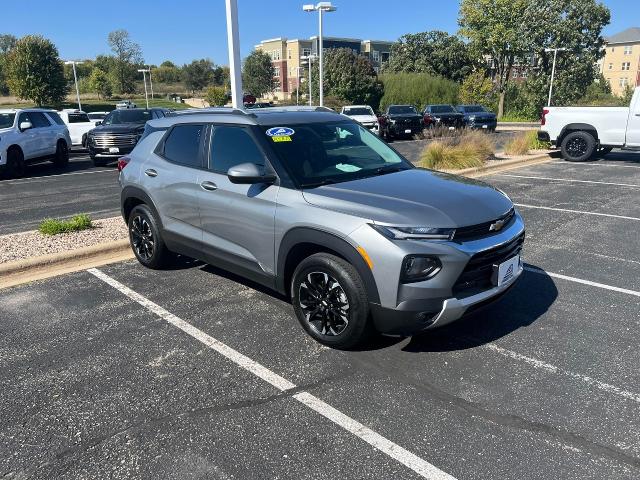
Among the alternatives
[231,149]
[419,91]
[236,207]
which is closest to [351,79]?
[419,91]

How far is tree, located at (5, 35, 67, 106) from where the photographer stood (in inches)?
2015

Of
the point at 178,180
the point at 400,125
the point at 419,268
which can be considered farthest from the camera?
the point at 400,125

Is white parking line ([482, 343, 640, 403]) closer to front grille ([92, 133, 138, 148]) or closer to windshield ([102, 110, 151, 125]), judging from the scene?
front grille ([92, 133, 138, 148])

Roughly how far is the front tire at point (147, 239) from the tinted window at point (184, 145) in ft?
2.37

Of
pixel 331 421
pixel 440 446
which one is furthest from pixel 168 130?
pixel 440 446

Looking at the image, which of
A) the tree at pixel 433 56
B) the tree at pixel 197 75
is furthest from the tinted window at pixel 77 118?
the tree at pixel 197 75

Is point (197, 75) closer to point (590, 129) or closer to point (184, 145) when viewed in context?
point (590, 129)

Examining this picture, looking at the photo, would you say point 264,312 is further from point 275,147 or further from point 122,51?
point 122,51

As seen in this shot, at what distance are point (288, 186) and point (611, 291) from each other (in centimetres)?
343

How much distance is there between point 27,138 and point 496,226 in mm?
14134

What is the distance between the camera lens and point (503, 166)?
13961 millimetres

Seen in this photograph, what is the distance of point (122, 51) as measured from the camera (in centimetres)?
7912

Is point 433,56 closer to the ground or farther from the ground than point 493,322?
farther from the ground

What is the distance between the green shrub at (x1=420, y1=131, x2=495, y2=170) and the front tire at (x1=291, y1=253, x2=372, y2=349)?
29.9 feet
